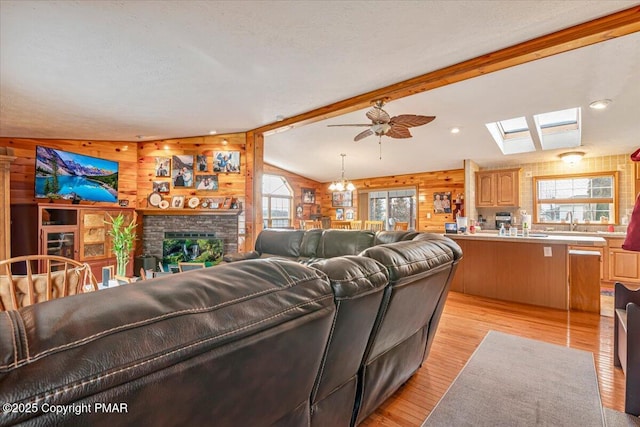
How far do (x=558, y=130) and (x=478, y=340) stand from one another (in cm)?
446

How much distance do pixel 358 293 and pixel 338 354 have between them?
268 millimetres

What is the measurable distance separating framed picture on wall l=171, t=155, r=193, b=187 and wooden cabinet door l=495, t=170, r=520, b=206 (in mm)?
6204

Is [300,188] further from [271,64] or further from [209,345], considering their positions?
[209,345]

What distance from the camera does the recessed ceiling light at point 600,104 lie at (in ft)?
12.4

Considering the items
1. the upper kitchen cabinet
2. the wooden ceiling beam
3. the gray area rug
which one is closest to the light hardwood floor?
the gray area rug

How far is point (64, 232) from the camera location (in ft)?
14.6

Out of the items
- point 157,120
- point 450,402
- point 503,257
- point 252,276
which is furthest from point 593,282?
point 157,120

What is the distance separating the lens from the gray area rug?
173cm

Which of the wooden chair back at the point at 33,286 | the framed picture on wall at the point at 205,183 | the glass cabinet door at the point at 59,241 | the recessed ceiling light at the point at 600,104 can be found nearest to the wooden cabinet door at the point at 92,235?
the glass cabinet door at the point at 59,241

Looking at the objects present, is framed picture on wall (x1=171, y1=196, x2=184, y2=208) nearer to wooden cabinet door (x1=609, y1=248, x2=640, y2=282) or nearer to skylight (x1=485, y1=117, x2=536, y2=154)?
skylight (x1=485, y1=117, x2=536, y2=154)

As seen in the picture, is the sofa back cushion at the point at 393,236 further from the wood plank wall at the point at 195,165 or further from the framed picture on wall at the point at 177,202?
the framed picture on wall at the point at 177,202

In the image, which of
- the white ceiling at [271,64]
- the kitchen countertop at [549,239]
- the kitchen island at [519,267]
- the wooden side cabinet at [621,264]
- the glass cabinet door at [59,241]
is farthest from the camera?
the wooden side cabinet at [621,264]

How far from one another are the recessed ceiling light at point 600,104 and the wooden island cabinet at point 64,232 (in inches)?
280

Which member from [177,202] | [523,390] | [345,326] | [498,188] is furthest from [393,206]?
[345,326]
